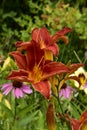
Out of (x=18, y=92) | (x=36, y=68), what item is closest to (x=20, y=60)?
(x=36, y=68)

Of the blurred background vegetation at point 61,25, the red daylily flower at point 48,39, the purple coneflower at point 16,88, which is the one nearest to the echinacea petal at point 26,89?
the purple coneflower at point 16,88

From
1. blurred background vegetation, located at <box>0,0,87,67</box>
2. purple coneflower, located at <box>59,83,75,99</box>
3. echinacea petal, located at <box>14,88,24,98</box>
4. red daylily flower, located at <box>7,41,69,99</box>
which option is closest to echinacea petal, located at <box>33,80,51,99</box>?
red daylily flower, located at <box>7,41,69,99</box>

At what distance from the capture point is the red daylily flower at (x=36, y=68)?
47.0 inches

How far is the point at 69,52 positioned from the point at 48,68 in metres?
1.90

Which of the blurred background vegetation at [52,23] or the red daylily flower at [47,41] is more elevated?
the red daylily flower at [47,41]

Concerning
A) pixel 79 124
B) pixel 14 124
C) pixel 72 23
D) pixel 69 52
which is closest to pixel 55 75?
pixel 79 124

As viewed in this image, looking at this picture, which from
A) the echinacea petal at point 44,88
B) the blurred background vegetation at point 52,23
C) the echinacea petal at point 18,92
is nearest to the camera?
the echinacea petal at point 44,88

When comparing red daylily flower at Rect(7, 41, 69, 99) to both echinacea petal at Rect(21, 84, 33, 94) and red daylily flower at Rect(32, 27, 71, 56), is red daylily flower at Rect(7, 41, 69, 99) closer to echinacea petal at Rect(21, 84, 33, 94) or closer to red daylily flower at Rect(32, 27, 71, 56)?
red daylily flower at Rect(32, 27, 71, 56)

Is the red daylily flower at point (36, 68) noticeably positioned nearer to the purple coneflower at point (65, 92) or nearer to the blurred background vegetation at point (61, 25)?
the purple coneflower at point (65, 92)

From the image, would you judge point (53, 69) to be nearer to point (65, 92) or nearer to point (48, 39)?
point (48, 39)

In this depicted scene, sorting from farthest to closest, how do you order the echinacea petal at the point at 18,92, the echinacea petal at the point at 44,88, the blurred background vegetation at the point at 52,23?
the blurred background vegetation at the point at 52,23 < the echinacea petal at the point at 18,92 < the echinacea petal at the point at 44,88

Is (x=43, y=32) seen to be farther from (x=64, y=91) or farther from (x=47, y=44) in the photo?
(x=64, y=91)

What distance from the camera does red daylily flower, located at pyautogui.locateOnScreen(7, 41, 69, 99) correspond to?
47.0 inches

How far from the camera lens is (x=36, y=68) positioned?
1.28 metres
